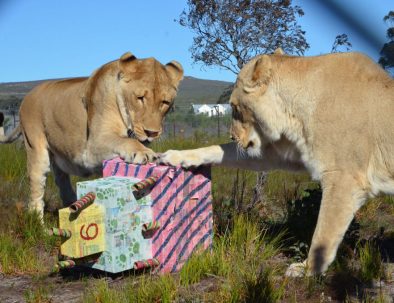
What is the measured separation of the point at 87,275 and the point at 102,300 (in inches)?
39.8

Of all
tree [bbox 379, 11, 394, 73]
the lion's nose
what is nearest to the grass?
the lion's nose

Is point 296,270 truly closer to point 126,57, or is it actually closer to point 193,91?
point 126,57

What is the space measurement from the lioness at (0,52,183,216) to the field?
0.58 m

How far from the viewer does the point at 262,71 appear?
3969mm

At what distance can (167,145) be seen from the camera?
1042 centimetres

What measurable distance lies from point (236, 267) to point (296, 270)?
44cm

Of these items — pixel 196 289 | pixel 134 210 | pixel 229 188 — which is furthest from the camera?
pixel 229 188

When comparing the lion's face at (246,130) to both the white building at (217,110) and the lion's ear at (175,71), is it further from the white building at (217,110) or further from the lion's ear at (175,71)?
the white building at (217,110)

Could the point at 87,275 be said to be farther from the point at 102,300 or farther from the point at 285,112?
the point at 285,112

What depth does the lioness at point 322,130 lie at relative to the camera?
11.6 ft

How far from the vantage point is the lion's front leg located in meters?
3.49

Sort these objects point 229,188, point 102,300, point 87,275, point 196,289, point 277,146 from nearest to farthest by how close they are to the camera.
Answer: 1. point 102,300
2. point 196,289
3. point 87,275
4. point 277,146
5. point 229,188

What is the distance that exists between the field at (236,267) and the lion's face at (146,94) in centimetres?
100

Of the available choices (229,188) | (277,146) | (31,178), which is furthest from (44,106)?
(277,146)
